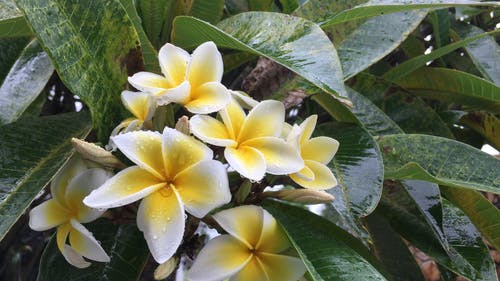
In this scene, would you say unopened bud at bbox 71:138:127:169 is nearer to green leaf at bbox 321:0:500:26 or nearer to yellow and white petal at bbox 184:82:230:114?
yellow and white petal at bbox 184:82:230:114

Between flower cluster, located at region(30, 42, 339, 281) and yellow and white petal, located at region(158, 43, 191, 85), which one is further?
yellow and white petal, located at region(158, 43, 191, 85)

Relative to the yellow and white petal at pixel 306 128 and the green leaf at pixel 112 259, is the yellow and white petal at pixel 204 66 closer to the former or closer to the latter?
the yellow and white petal at pixel 306 128

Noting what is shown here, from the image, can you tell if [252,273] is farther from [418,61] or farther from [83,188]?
[418,61]

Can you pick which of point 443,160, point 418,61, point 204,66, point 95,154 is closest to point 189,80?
point 204,66

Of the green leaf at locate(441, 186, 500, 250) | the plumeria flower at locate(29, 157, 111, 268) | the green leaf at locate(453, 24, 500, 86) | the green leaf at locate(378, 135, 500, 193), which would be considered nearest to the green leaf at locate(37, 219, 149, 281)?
the plumeria flower at locate(29, 157, 111, 268)

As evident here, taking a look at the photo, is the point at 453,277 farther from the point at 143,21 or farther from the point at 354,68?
the point at 143,21

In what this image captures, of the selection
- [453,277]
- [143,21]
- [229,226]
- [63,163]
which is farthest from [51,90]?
[453,277]

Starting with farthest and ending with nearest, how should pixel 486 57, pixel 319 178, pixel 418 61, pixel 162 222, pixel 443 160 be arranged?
pixel 486 57, pixel 418 61, pixel 443 160, pixel 319 178, pixel 162 222
